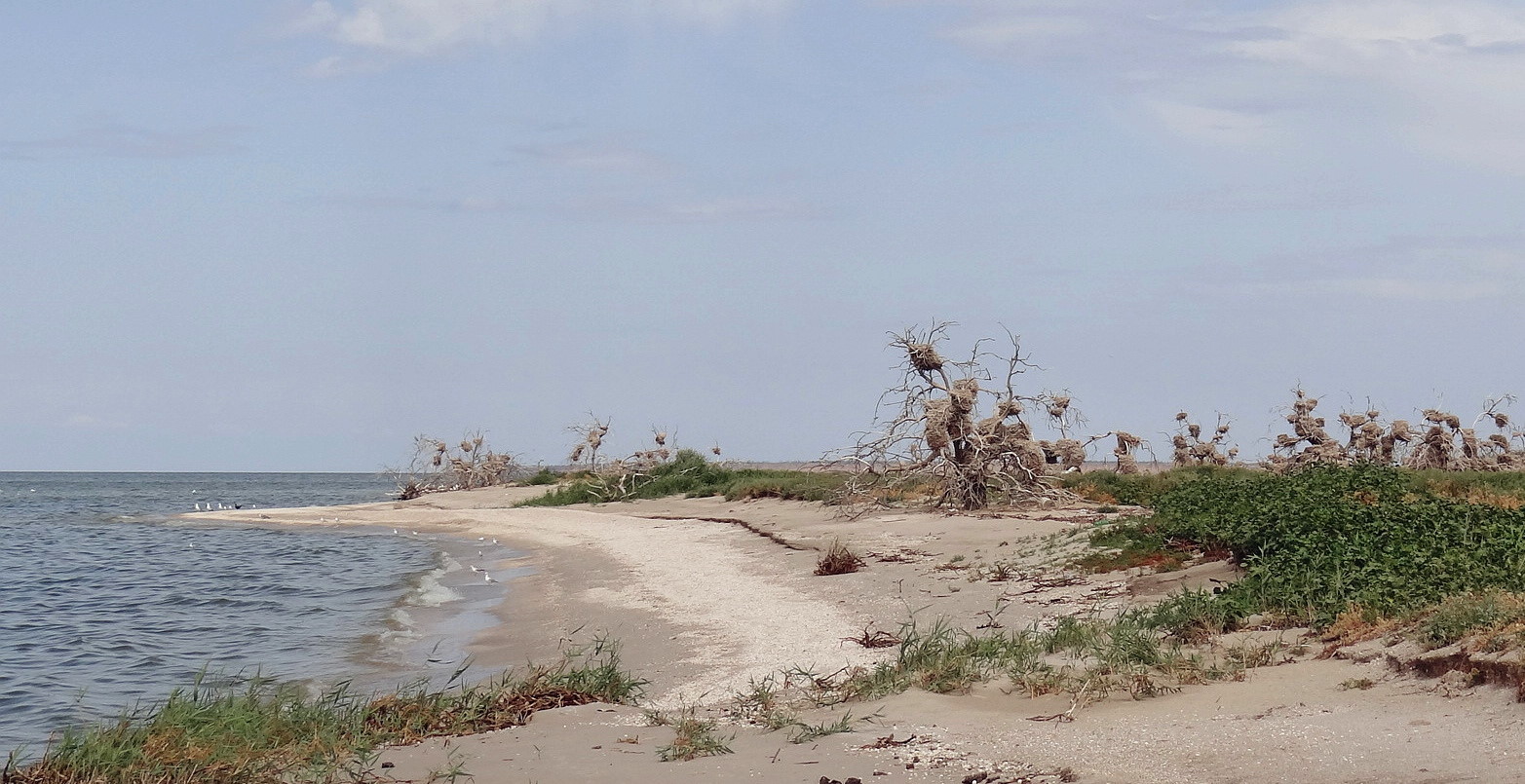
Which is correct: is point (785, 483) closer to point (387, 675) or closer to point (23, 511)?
point (387, 675)

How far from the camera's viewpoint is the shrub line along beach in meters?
6.35

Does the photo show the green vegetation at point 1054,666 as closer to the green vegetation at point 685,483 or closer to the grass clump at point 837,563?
the grass clump at point 837,563

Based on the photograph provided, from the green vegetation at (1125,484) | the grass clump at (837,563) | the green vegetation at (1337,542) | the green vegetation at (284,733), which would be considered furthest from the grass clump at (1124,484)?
the green vegetation at (284,733)

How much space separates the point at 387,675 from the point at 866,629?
14.6 ft

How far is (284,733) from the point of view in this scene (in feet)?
24.8

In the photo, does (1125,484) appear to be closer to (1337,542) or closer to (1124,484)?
(1124,484)

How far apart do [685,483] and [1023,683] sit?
30555 millimetres

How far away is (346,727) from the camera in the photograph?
7.62 m

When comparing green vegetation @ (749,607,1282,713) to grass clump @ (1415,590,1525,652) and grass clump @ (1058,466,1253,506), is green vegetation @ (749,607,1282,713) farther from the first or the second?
grass clump @ (1058,466,1253,506)

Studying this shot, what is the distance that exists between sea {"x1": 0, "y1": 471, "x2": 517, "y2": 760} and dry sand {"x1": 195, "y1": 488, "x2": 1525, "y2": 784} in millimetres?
1133

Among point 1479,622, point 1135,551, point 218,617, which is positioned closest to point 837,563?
point 1135,551

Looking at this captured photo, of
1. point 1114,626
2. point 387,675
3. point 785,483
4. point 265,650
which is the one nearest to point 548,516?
point 785,483

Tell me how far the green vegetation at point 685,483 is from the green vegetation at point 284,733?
70.1 feet

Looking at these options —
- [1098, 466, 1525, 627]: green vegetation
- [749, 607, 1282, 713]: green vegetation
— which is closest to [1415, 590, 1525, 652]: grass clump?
[1098, 466, 1525, 627]: green vegetation
